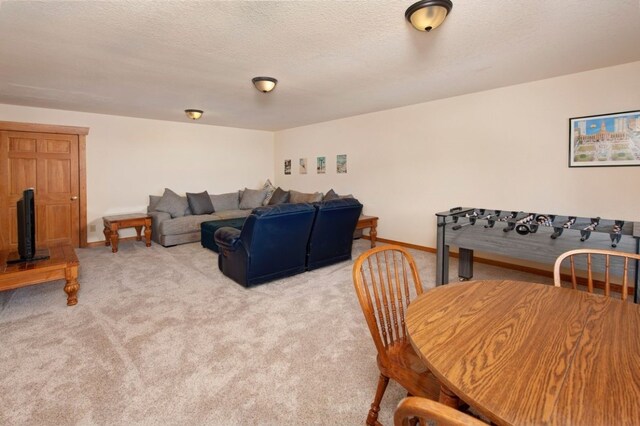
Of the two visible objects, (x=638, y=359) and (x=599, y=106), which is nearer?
(x=638, y=359)

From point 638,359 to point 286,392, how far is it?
1.56 metres

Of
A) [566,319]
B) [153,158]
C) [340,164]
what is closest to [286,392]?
[566,319]

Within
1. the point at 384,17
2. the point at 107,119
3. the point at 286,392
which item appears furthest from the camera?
the point at 107,119

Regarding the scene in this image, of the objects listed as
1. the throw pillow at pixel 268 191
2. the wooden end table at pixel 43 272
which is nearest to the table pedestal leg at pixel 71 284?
the wooden end table at pixel 43 272

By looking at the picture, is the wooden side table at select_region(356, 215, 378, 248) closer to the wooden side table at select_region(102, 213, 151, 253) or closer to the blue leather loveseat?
the blue leather loveseat

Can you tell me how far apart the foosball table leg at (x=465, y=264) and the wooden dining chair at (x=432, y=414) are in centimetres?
324

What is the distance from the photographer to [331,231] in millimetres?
3910

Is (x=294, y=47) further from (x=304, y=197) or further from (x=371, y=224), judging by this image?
(x=304, y=197)

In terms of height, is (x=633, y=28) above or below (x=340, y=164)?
above

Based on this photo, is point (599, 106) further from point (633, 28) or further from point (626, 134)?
point (633, 28)

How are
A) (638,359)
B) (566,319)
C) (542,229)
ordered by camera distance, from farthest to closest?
1. (542,229)
2. (566,319)
3. (638,359)

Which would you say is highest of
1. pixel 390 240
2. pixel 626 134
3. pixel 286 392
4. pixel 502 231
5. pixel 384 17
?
pixel 384 17

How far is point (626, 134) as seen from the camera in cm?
320

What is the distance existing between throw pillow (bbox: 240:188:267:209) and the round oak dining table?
227 inches
